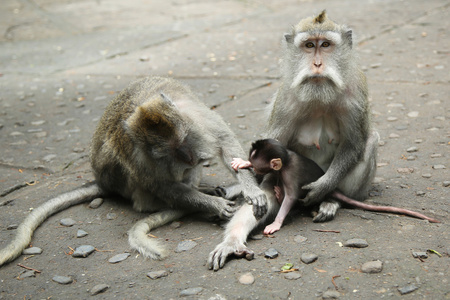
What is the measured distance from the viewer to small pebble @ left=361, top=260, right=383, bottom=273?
3379mm

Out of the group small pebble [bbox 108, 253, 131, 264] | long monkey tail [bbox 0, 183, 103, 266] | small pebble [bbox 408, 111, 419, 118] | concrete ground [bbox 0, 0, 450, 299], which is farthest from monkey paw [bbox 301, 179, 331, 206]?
small pebble [bbox 408, 111, 419, 118]

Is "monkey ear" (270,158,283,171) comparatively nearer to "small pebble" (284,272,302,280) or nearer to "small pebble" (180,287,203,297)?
"small pebble" (284,272,302,280)

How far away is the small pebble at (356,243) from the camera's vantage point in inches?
145

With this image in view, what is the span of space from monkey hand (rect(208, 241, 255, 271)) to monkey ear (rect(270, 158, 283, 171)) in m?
0.69

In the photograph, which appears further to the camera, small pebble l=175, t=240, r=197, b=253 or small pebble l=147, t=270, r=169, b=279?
small pebble l=175, t=240, r=197, b=253

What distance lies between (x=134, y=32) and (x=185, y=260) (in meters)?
8.31

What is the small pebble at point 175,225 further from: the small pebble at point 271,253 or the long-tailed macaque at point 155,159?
the small pebble at point 271,253

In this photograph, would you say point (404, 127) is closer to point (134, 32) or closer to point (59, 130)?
point (59, 130)

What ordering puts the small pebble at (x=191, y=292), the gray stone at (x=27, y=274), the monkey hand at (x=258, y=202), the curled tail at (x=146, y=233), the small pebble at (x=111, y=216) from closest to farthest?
the small pebble at (x=191, y=292) → the gray stone at (x=27, y=274) → the curled tail at (x=146, y=233) → the monkey hand at (x=258, y=202) → the small pebble at (x=111, y=216)

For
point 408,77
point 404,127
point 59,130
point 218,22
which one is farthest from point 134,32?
point 404,127

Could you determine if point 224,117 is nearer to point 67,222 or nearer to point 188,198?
point 188,198

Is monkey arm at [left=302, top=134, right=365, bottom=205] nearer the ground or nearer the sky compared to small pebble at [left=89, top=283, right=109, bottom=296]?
nearer the sky

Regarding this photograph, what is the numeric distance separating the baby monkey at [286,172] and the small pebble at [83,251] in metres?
1.34

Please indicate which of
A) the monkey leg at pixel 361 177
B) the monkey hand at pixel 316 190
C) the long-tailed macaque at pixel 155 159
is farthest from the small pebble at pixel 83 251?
the monkey leg at pixel 361 177
